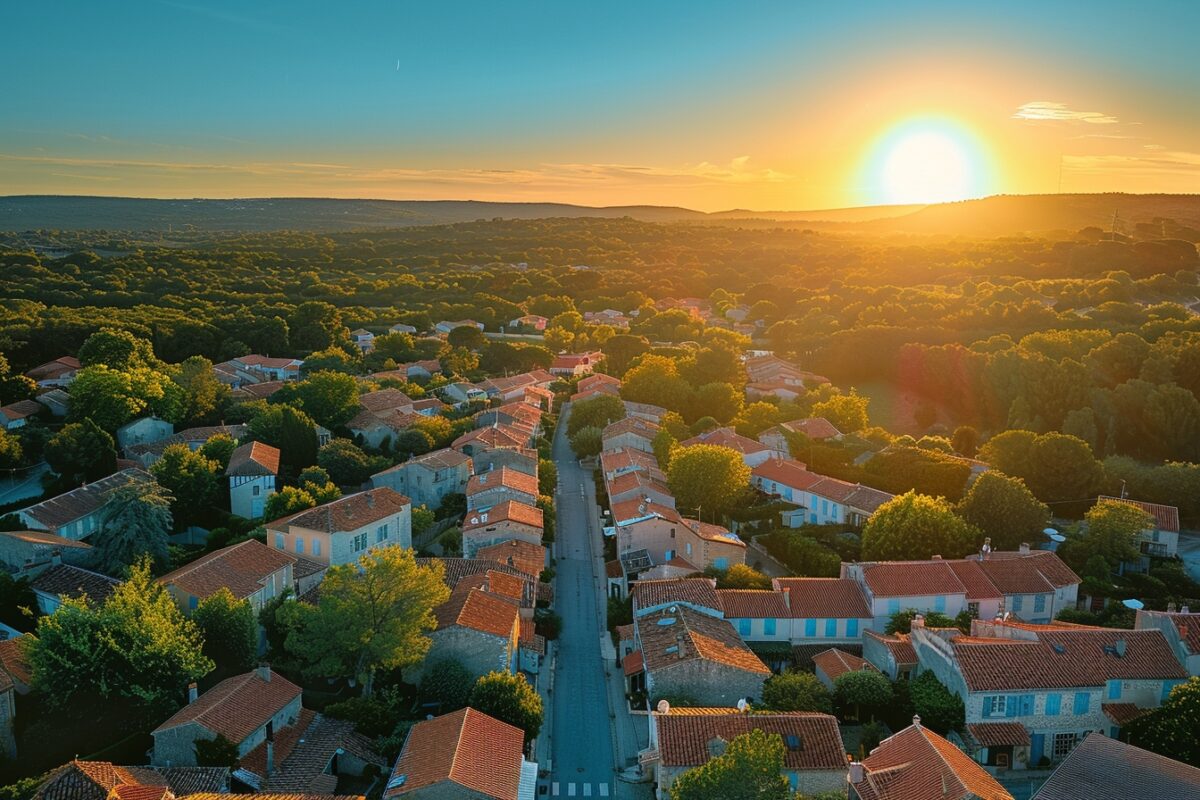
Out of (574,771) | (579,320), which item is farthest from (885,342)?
(574,771)

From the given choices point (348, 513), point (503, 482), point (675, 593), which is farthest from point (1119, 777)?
point (503, 482)

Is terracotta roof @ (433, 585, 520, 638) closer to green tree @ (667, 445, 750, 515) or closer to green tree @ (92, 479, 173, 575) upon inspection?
green tree @ (92, 479, 173, 575)

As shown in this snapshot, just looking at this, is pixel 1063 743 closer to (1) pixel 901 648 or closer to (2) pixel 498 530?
(1) pixel 901 648

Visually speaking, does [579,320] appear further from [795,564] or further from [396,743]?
[396,743]

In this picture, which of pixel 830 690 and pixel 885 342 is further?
pixel 885 342

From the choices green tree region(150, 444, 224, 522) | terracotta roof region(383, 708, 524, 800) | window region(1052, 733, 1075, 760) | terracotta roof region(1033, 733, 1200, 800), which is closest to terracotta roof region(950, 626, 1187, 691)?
window region(1052, 733, 1075, 760)

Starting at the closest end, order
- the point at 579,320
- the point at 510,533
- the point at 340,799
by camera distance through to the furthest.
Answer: the point at 340,799 → the point at 510,533 → the point at 579,320

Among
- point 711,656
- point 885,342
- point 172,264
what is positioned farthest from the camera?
point 172,264

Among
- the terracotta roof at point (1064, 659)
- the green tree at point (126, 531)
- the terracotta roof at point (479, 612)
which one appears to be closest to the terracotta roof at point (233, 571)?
the green tree at point (126, 531)
